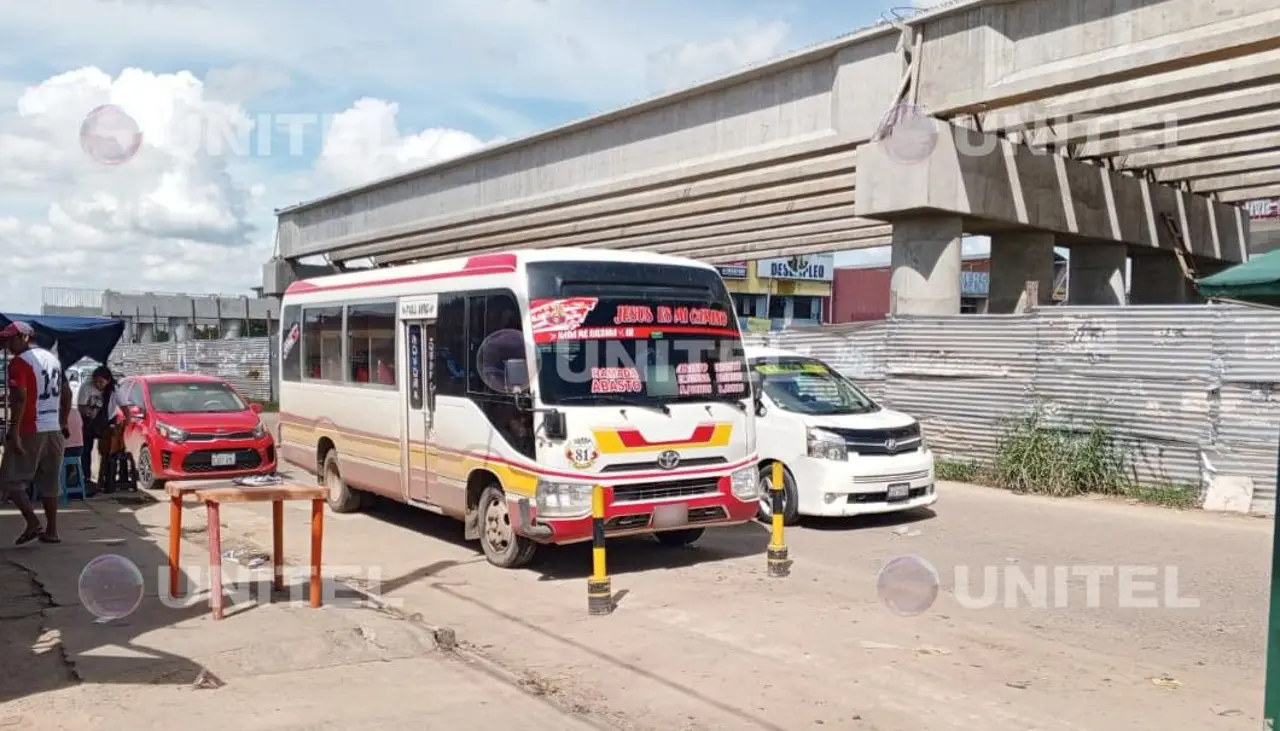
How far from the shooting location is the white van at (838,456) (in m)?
11.0

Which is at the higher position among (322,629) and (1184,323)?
(1184,323)

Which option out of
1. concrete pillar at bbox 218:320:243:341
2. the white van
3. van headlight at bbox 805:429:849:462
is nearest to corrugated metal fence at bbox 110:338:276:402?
concrete pillar at bbox 218:320:243:341

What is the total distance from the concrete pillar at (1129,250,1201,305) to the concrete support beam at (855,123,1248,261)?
1.60 m

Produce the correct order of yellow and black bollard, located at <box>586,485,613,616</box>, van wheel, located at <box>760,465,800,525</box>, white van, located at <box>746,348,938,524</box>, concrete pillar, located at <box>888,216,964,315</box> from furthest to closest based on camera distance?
concrete pillar, located at <box>888,216,964,315</box>
van wheel, located at <box>760,465,800,525</box>
white van, located at <box>746,348,938,524</box>
yellow and black bollard, located at <box>586,485,613,616</box>

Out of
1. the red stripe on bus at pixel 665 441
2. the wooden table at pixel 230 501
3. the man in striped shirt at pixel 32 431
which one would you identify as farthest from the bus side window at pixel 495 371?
the man in striped shirt at pixel 32 431

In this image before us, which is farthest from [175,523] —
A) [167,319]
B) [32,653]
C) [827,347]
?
[167,319]

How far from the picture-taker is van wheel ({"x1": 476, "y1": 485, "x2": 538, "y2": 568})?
913cm

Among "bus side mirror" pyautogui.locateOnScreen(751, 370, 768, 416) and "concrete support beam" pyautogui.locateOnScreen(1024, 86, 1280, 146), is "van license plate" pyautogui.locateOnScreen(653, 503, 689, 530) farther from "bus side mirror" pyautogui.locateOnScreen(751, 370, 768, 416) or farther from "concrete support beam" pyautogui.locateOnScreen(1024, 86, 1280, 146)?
"concrete support beam" pyautogui.locateOnScreen(1024, 86, 1280, 146)

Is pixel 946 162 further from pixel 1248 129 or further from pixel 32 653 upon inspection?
pixel 32 653

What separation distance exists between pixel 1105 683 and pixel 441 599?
4731 millimetres

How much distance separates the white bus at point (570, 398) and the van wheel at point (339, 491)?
6.60 feet

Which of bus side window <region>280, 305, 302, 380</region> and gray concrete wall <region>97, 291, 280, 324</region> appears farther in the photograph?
Result: gray concrete wall <region>97, 291, 280, 324</region>

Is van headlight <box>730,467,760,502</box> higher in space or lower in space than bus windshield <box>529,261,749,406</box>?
lower

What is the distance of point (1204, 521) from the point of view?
1158 centimetres
